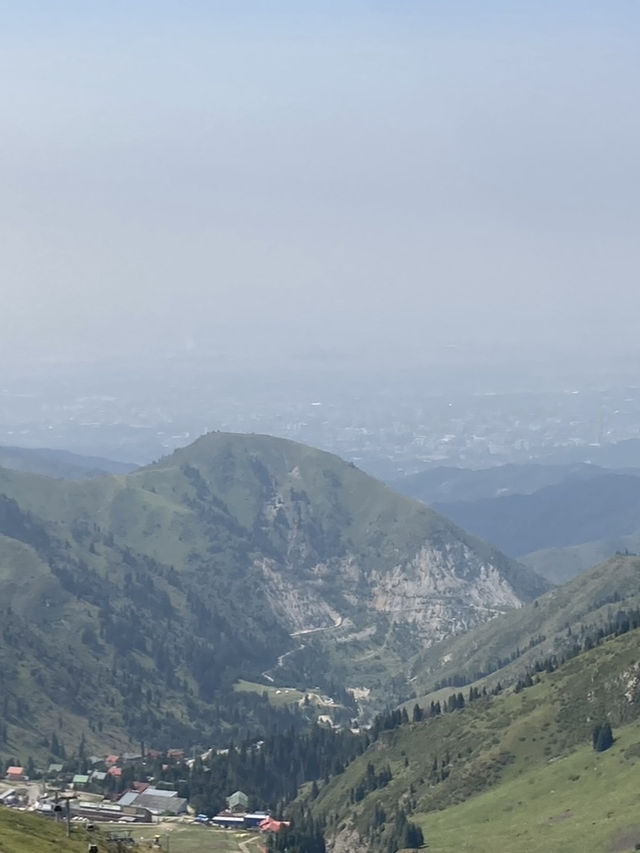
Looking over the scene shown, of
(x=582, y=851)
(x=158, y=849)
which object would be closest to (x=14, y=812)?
(x=158, y=849)

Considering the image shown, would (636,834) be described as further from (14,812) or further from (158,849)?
(14,812)

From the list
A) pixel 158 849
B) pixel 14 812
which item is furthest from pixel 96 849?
pixel 158 849

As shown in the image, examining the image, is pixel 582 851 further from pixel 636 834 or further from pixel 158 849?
pixel 158 849

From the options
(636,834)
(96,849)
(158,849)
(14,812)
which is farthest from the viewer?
(636,834)

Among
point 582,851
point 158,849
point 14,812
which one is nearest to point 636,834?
point 582,851

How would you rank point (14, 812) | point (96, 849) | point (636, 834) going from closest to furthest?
1. point (96, 849)
2. point (14, 812)
3. point (636, 834)

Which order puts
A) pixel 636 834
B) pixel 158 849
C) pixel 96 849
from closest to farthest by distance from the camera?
1. pixel 96 849
2. pixel 158 849
3. pixel 636 834

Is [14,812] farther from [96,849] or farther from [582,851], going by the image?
[582,851]

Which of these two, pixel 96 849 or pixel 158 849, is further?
pixel 158 849

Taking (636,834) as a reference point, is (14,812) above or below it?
above
